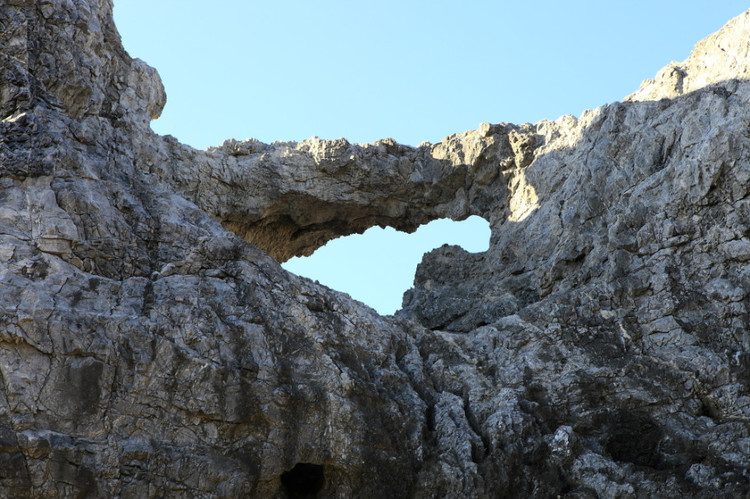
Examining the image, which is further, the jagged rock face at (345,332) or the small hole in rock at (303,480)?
the small hole in rock at (303,480)

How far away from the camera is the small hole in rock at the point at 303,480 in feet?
70.6

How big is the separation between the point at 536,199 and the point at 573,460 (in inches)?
461

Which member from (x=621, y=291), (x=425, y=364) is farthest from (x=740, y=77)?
(x=425, y=364)

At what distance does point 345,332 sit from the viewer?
2344 cm

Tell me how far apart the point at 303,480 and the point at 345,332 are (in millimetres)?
3658

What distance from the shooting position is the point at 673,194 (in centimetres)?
2522

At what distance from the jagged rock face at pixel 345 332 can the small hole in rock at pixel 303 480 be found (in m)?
0.06

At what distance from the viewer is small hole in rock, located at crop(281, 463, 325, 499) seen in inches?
848

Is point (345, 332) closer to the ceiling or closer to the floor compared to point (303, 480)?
closer to the ceiling

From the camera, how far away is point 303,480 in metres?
22.1

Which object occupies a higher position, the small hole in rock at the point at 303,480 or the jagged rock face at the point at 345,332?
the jagged rock face at the point at 345,332

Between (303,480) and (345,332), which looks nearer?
(303,480)

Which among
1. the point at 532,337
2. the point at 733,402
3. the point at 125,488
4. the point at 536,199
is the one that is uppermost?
the point at 536,199

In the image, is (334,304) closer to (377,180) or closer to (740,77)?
(377,180)
